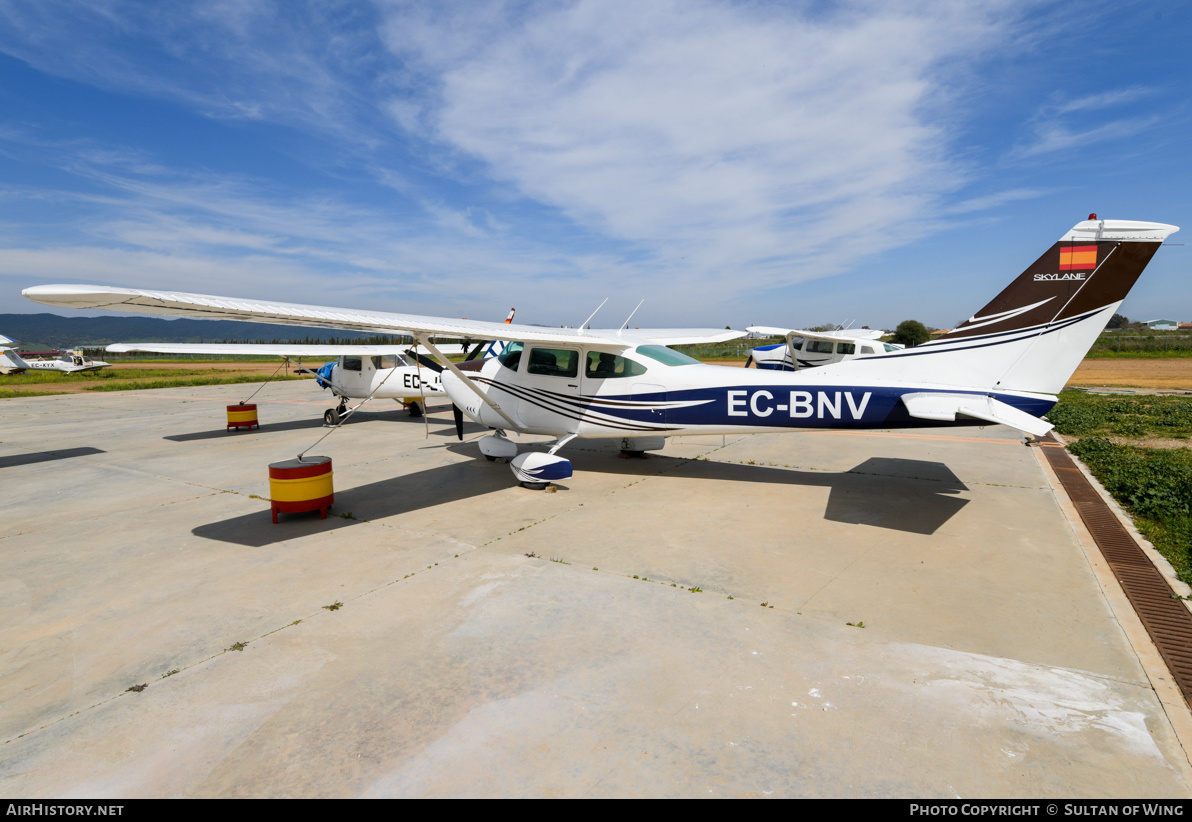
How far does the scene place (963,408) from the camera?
247 inches

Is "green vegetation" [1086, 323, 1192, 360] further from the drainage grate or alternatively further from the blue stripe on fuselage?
the blue stripe on fuselage

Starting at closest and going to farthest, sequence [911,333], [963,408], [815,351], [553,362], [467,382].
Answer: [963,408] → [467,382] → [553,362] → [815,351] → [911,333]

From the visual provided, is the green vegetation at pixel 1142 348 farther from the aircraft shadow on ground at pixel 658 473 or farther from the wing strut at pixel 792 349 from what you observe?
the aircraft shadow on ground at pixel 658 473

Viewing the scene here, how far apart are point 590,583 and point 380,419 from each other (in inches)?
499

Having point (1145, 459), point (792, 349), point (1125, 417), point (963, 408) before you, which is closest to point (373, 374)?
point (963, 408)

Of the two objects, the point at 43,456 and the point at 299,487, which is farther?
the point at 43,456

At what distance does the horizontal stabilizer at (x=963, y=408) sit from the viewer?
5828 mm

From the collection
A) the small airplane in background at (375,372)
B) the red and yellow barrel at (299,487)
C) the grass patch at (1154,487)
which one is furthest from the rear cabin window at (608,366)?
the small airplane in background at (375,372)

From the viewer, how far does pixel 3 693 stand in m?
3.50

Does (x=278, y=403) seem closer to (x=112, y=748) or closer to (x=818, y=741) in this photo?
(x=112, y=748)

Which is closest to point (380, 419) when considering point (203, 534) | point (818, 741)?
point (203, 534)

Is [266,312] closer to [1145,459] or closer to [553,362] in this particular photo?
[553,362]

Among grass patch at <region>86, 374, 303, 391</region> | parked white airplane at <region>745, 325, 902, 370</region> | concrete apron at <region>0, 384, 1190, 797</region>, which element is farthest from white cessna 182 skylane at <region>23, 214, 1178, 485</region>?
grass patch at <region>86, 374, 303, 391</region>

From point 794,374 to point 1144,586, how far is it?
3952 mm
